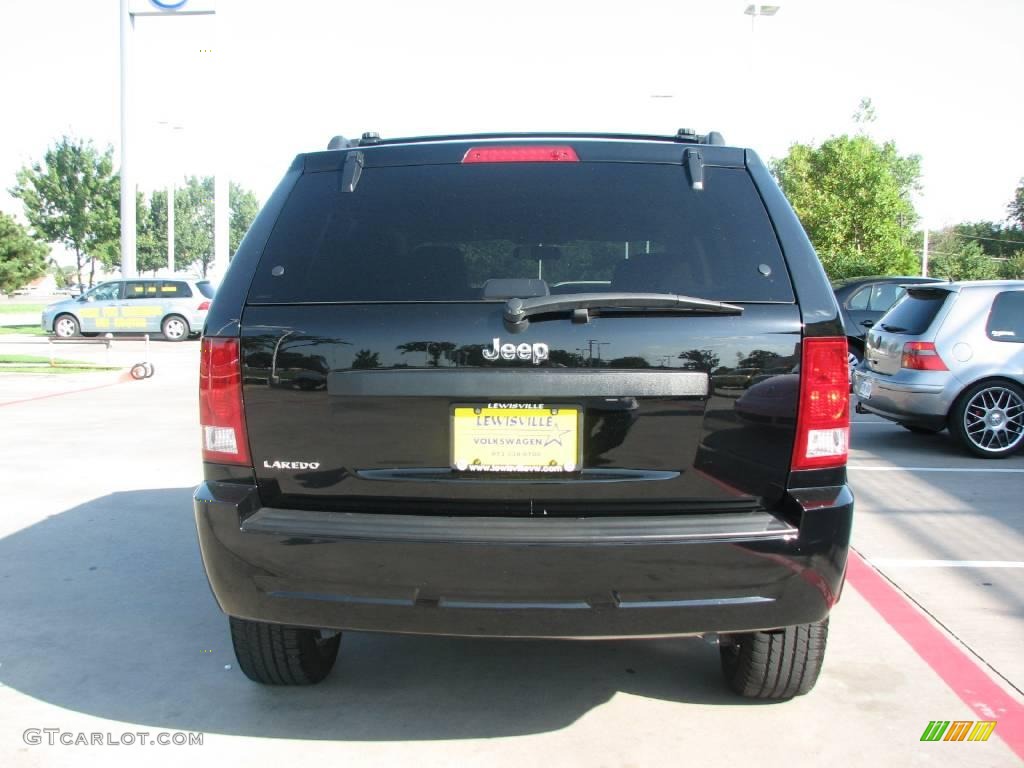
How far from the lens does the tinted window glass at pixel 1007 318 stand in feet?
28.8

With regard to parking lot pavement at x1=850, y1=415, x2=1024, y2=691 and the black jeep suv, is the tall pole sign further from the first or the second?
the black jeep suv

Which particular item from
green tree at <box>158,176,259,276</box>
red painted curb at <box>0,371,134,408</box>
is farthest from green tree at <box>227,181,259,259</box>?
red painted curb at <box>0,371,134,408</box>

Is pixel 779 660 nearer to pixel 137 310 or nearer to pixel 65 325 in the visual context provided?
pixel 137 310

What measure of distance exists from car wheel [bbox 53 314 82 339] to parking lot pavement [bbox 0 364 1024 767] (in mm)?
22498

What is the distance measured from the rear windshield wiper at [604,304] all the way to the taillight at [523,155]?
0.59 meters

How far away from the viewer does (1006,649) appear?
409 cm

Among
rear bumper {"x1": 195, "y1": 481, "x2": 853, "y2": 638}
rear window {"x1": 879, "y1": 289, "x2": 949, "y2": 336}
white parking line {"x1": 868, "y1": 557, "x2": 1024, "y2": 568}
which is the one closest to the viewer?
rear bumper {"x1": 195, "y1": 481, "x2": 853, "y2": 638}

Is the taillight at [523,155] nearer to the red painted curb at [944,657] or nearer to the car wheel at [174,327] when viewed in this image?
the red painted curb at [944,657]

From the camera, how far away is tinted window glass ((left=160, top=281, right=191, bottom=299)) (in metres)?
25.9

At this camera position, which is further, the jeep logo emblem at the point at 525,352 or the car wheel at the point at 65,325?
the car wheel at the point at 65,325

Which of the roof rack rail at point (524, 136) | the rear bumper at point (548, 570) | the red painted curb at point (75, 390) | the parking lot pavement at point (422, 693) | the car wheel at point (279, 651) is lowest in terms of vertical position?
the red painted curb at point (75, 390)

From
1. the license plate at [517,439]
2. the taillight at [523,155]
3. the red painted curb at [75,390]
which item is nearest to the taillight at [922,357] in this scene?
the taillight at [523,155]

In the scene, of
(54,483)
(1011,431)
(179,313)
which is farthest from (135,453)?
(179,313)

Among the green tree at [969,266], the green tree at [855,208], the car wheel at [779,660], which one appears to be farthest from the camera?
the green tree at [969,266]
